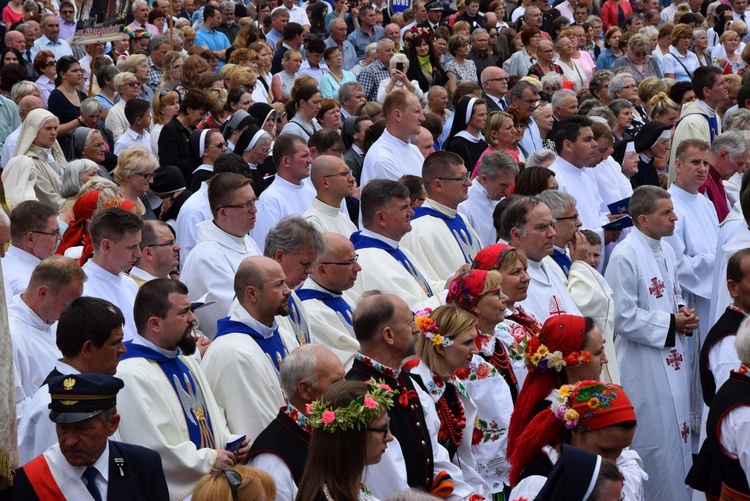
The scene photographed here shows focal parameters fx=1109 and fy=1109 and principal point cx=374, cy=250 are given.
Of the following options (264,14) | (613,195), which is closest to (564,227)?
(613,195)

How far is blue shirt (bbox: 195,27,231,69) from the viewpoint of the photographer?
56.3ft

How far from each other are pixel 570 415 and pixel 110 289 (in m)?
3.21

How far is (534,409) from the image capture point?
17.4ft

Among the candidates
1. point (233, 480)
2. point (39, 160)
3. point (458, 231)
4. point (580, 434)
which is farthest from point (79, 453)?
point (39, 160)

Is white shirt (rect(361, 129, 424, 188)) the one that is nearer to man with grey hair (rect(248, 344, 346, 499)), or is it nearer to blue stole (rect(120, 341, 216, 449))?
blue stole (rect(120, 341, 216, 449))

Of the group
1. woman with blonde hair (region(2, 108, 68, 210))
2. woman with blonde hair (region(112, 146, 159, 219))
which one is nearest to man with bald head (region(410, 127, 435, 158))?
woman with blonde hair (region(112, 146, 159, 219))

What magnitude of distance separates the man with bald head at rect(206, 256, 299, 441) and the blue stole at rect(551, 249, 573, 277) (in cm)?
273

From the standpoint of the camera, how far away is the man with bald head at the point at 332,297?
269 inches

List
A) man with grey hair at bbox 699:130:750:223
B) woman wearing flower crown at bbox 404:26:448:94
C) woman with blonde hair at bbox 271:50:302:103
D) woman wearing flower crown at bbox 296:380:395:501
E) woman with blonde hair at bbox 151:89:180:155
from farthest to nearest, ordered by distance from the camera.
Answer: woman wearing flower crown at bbox 404:26:448:94, woman with blonde hair at bbox 271:50:302:103, woman with blonde hair at bbox 151:89:180:155, man with grey hair at bbox 699:130:750:223, woman wearing flower crown at bbox 296:380:395:501

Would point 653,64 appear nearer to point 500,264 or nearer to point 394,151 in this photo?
point 394,151

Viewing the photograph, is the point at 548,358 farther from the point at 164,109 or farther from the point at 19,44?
the point at 19,44

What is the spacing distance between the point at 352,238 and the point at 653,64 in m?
10.2

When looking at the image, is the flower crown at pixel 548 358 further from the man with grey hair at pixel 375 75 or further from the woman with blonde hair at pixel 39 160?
the man with grey hair at pixel 375 75

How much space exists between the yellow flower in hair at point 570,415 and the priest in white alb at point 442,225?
3825 mm
